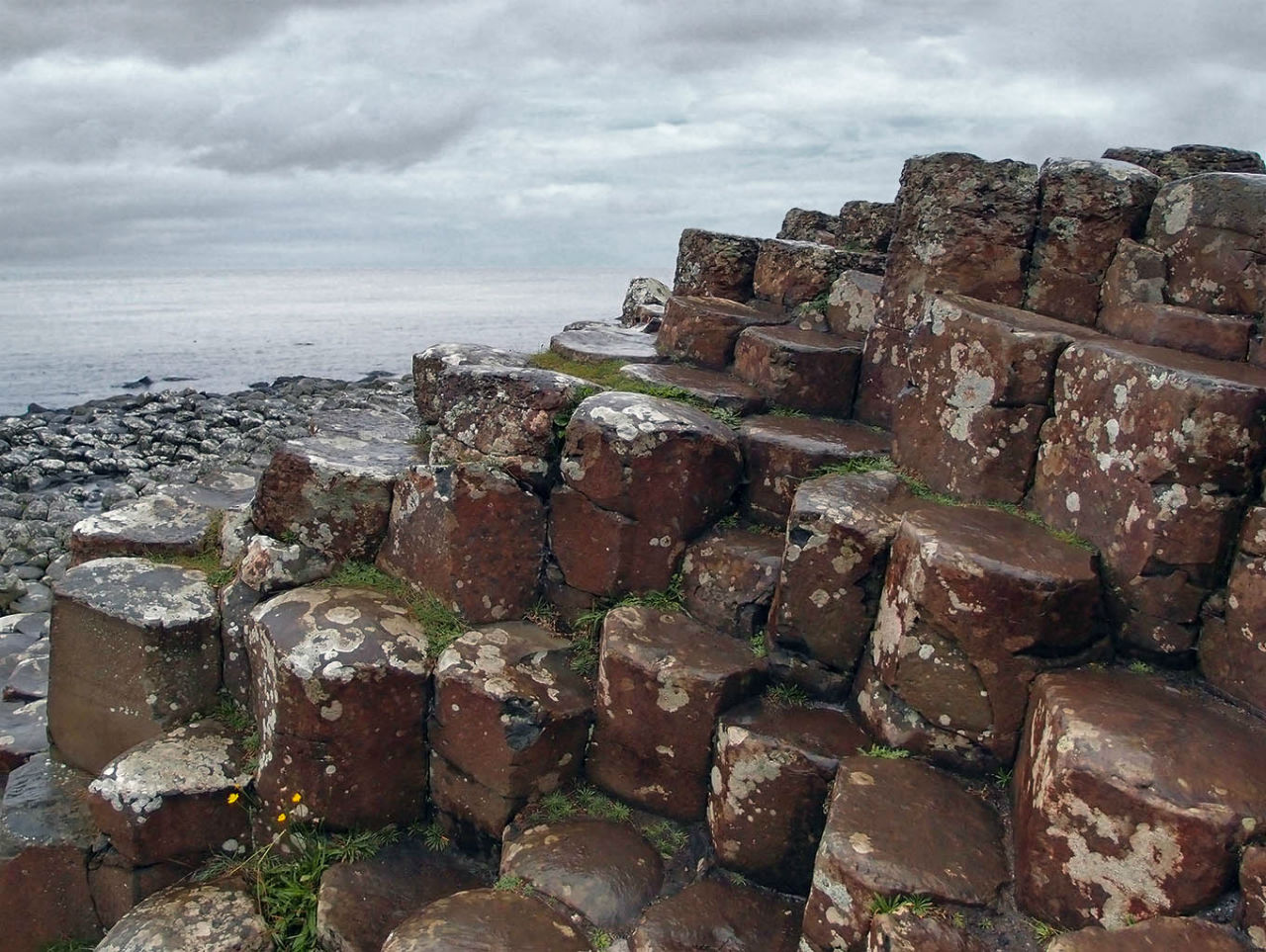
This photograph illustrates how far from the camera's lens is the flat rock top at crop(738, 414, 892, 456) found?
7113 millimetres

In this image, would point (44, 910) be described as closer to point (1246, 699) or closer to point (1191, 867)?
point (1191, 867)

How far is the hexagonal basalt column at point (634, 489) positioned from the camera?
6781 mm

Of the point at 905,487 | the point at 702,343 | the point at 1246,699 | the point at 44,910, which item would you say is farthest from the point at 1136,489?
the point at 44,910

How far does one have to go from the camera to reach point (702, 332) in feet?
28.8

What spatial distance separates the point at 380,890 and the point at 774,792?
8.78ft

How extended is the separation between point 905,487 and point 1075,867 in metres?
2.78

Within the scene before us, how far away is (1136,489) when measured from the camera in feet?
17.1

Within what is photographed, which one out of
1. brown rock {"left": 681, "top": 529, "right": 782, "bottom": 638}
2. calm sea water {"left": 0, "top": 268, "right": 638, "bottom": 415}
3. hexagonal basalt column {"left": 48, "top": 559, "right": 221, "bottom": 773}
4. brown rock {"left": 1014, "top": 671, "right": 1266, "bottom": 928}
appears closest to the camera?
brown rock {"left": 1014, "top": 671, "right": 1266, "bottom": 928}

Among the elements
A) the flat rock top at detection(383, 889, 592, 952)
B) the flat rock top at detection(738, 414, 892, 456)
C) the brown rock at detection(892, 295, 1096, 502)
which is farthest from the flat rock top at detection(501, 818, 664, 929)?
the brown rock at detection(892, 295, 1096, 502)

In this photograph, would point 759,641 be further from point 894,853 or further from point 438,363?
point 438,363

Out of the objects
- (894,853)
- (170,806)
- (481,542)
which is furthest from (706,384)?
(170,806)

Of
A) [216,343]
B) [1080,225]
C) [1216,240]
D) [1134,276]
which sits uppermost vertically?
[1080,225]

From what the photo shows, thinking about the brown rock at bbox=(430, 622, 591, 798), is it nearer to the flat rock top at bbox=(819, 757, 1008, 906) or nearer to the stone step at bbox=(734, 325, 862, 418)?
the flat rock top at bbox=(819, 757, 1008, 906)

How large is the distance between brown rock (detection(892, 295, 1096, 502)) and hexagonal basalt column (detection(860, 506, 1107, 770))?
2.27 ft
